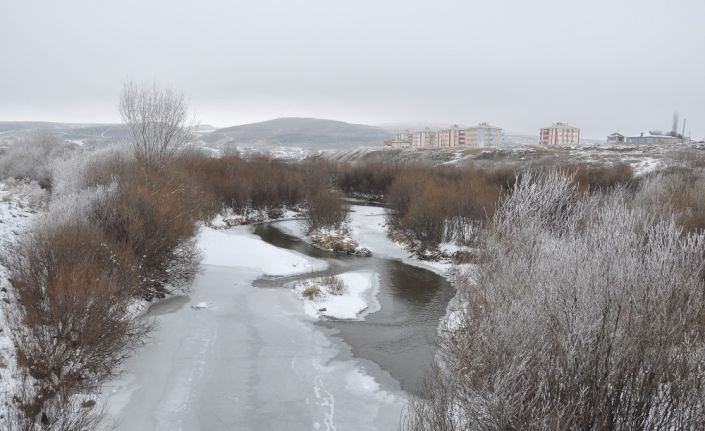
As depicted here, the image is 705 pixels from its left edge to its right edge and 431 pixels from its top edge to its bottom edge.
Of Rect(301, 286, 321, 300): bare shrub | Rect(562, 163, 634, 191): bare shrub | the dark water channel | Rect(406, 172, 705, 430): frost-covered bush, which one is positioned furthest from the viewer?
Rect(562, 163, 634, 191): bare shrub

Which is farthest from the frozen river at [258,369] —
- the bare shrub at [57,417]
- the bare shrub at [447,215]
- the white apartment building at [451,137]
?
the white apartment building at [451,137]

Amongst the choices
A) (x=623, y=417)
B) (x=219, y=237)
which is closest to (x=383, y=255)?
(x=219, y=237)

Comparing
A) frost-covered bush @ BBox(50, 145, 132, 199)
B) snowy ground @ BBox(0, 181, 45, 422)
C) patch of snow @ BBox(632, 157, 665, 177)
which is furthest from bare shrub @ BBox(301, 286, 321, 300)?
patch of snow @ BBox(632, 157, 665, 177)

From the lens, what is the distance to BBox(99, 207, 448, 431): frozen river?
347 inches

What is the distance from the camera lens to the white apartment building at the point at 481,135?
372 feet

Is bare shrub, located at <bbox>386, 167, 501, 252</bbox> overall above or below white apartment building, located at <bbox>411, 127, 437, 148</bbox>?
below

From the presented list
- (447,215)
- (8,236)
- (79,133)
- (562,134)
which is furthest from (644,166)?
(79,133)

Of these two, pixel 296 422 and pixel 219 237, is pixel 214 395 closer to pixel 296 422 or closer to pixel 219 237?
pixel 296 422

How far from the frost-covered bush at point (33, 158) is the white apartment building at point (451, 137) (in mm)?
93153

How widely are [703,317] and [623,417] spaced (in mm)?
3891

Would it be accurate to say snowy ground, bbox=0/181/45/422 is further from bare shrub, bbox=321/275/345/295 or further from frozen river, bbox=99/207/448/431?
bare shrub, bbox=321/275/345/295

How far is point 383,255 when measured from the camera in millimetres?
26000

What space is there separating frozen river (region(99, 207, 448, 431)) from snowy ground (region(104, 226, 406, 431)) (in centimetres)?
2

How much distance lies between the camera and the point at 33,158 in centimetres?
4075
